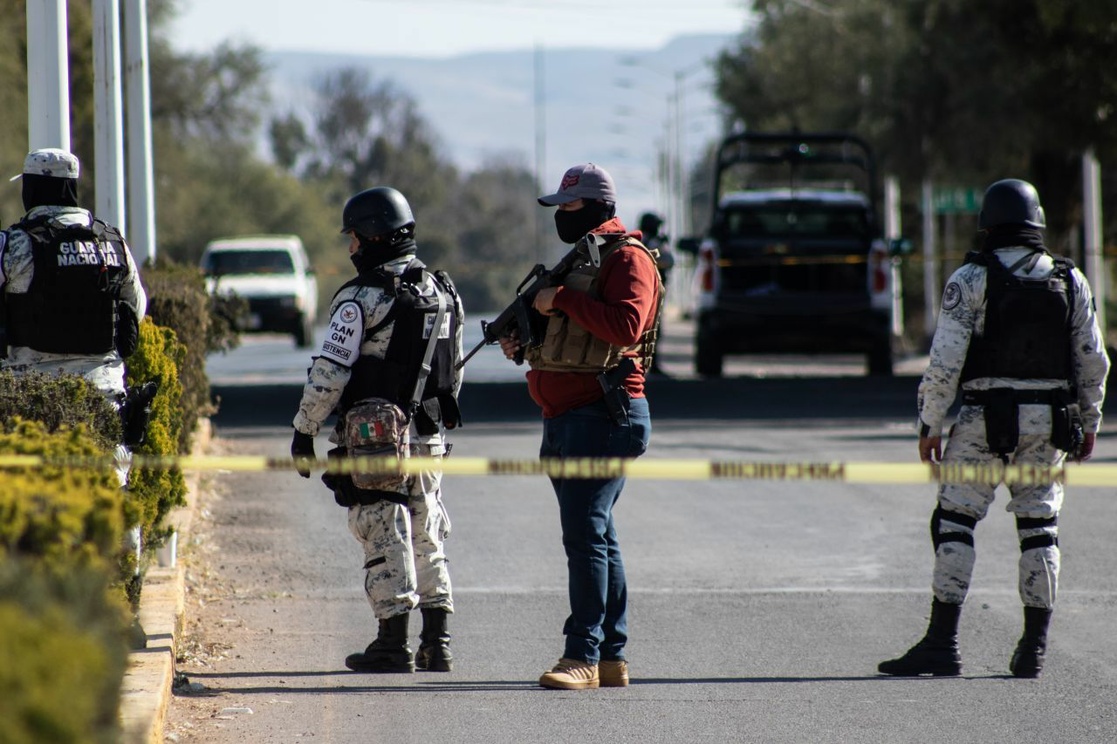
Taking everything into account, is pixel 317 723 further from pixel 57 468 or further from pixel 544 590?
pixel 544 590

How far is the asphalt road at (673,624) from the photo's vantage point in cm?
578

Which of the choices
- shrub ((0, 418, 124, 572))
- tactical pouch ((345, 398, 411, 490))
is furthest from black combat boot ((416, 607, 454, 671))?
shrub ((0, 418, 124, 572))

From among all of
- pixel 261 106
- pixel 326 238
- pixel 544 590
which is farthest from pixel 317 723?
pixel 326 238

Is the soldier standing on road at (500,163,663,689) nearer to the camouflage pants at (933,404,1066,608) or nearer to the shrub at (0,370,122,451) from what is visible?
the camouflage pants at (933,404,1066,608)

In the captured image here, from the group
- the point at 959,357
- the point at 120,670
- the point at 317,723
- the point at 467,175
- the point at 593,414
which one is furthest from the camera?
the point at 467,175

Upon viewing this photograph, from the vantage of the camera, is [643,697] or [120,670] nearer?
[120,670]

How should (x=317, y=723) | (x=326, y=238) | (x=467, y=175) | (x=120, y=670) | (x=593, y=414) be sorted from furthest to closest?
(x=467, y=175)
(x=326, y=238)
(x=593, y=414)
(x=317, y=723)
(x=120, y=670)

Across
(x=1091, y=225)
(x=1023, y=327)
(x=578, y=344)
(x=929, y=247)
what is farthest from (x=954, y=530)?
(x=929, y=247)

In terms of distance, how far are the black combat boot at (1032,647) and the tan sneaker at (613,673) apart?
1473mm

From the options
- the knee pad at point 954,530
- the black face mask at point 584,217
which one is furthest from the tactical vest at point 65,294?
the knee pad at point 954,530

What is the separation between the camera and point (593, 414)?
239 inches

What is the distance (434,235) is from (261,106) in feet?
170

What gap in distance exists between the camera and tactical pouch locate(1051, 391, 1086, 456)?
6441 mm

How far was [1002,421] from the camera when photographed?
642 centimetres
